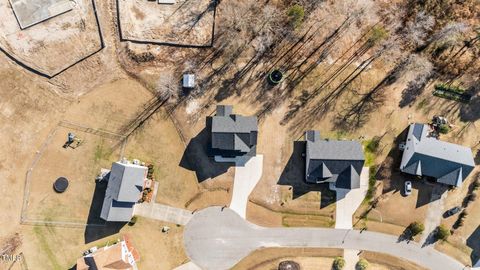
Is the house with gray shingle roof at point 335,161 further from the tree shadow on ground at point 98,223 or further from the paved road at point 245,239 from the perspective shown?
the tree shadow on ground at point 98,223

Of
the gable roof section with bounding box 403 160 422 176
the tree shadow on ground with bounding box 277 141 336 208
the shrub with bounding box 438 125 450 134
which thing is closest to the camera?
Result: the gable roof section with bounding box 403 160 422 176

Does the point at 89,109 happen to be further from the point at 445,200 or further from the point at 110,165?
the point at 445,200

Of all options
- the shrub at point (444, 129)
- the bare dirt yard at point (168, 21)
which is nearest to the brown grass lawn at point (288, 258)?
the shrub at point (444, 129)

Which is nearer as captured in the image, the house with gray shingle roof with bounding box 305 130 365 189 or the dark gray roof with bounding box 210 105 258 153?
the dark gray roof with bounding box 210 105 258 153

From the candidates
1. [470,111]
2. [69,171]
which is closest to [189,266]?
[69,171]

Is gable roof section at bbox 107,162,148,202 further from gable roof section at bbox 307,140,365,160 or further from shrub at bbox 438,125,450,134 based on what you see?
shrub at bbox 438,125,450,134

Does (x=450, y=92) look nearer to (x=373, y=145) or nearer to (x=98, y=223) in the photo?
(x=373, y=145)

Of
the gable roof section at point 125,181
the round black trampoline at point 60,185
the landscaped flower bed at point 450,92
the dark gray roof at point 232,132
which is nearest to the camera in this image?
the gable roof section at point 125,181

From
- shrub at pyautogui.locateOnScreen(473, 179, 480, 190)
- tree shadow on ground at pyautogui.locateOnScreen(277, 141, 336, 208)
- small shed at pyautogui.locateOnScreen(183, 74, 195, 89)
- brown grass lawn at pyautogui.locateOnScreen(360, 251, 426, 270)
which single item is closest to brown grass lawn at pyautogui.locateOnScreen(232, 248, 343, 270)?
brown grass lawn at pyautogui.locateOnScreen(360, 251, 426, 270)
